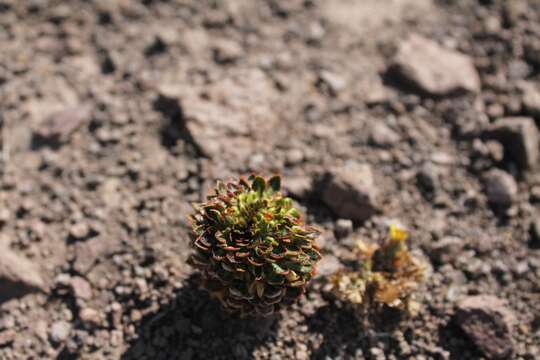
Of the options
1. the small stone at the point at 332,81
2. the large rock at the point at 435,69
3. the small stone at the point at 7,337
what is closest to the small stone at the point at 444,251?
the large rock at the point at 435,69

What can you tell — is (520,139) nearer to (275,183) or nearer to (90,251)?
(275,183)

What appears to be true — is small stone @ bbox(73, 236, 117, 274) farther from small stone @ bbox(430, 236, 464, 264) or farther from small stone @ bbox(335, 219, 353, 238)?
small stone @ bbox(430, 236, 464, 264)

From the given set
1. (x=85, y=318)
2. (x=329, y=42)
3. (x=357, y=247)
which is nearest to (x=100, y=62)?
(x=329, y=42)

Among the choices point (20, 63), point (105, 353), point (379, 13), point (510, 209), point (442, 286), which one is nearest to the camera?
point (105, 353)

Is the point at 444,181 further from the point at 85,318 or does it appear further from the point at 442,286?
the point at 85,318

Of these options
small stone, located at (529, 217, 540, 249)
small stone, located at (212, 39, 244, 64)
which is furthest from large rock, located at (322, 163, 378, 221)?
small stone, located at (212, 39, 244, 64)

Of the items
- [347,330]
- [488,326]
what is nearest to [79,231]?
[347,330]

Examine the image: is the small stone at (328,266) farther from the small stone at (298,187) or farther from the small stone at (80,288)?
the small stone at (80,288)
